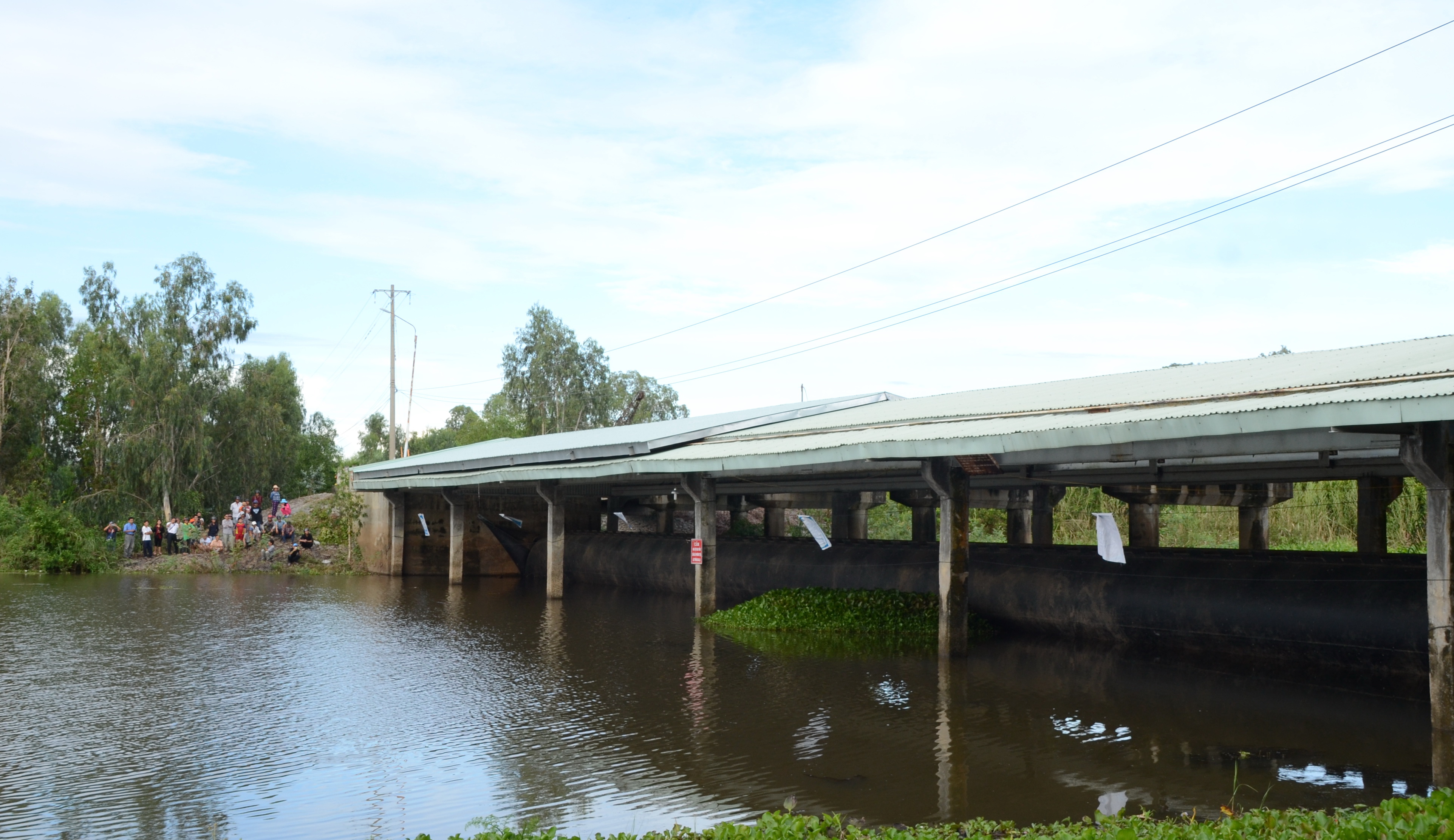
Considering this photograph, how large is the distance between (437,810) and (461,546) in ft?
77.3

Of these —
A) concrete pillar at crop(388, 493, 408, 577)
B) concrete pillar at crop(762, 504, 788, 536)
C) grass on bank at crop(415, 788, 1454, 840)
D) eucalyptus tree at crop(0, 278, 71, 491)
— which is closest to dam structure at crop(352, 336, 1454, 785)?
concrete pillar at crop(762, 504, 788, 536)

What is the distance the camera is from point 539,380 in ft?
246

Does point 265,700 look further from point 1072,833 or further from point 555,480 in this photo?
point 555,480

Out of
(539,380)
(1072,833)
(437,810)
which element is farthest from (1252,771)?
(539,380)

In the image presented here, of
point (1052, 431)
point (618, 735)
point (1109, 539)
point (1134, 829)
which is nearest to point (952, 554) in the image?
point (1109, 539)

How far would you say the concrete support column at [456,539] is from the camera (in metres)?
31.5

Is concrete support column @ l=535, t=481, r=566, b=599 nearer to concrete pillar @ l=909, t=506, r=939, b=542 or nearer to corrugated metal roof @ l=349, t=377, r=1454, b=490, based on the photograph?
corrugated metal roof @ l=349, t=377, r=1454, b=490

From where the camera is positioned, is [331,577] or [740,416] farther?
[331,577]

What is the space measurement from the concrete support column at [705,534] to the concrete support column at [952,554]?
545 cm

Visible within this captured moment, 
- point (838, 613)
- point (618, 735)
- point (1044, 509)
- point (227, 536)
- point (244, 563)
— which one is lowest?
point (618, 735)

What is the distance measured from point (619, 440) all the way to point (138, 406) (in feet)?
95.6

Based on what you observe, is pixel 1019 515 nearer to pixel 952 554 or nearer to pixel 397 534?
pixel 952 554

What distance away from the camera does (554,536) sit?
26.5m

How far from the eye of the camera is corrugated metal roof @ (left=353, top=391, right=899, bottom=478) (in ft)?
78.0
